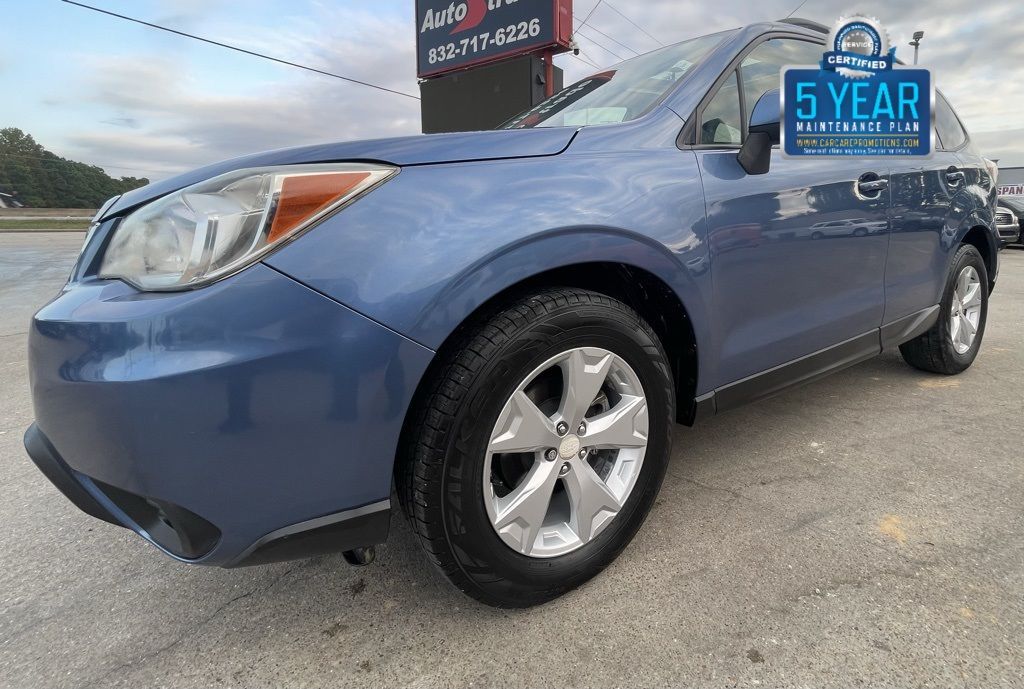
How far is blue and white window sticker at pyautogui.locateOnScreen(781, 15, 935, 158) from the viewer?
2.35m

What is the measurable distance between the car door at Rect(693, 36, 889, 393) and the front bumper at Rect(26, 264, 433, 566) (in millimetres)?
1157

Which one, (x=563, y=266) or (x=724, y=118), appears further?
(x=724, y=118)

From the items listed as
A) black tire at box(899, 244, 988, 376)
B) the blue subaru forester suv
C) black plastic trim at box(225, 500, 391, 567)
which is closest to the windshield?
the blue subaru forester suv

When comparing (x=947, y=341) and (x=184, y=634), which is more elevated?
(x=947, y=341)

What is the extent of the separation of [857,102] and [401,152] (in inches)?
86.5

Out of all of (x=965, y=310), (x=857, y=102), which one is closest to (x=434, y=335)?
(x=857, y=102)

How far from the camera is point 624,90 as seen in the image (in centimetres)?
224

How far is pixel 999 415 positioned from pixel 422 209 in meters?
3.12

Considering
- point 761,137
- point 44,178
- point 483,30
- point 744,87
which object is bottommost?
point 761,137

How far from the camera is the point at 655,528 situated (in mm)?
2031

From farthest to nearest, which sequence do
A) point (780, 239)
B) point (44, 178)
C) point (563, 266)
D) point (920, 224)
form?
point (44, 178), point (920, 224), point (780, 239), point (563, 266)

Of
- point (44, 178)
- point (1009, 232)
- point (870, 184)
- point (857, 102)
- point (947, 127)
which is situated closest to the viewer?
point (870, 184)

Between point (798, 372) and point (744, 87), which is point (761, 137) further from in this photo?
point (798, 372)

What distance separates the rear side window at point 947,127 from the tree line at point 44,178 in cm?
7633
